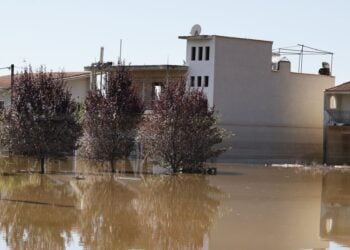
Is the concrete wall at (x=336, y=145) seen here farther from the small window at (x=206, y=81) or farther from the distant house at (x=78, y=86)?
the distant house at (x=78, y=86)

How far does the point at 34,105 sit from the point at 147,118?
6.58m

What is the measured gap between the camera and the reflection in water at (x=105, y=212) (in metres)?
16.7

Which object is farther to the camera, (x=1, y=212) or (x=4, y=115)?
(x=4, y=115)

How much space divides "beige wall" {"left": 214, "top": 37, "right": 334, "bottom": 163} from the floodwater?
1489 centimetres

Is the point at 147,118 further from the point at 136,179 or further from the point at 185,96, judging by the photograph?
the point at 136,179

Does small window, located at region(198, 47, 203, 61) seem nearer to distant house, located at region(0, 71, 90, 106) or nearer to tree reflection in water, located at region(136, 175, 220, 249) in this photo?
distant house, located at region(0, 71, 90, 106)

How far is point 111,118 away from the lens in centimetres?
3634

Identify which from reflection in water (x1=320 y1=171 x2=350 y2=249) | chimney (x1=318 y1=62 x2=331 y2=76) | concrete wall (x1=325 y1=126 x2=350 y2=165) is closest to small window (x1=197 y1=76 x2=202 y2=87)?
concrete wall (x1=325 y1=126 x2=350 y2=165)

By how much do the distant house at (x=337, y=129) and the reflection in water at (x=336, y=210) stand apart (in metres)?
13.0

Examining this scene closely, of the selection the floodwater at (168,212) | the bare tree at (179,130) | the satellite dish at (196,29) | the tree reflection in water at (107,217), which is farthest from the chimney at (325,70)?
the tree reflection in water at (107,217)

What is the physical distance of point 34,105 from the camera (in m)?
34.2

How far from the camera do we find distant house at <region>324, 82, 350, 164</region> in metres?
52.6

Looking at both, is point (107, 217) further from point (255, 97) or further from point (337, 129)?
point (337, 129)

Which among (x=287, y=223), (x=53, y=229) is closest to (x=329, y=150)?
(x=287, y=223)
